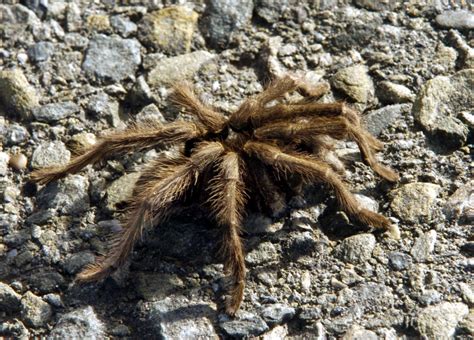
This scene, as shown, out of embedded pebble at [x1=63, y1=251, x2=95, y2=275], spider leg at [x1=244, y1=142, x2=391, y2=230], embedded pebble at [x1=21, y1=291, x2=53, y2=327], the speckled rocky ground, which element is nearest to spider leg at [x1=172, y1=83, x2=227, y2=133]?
spider leg at [x1=244, y1=142, x2=391, y2=230]

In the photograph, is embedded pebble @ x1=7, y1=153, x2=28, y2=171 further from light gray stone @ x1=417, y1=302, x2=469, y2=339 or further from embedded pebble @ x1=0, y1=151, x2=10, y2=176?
light gray stone @ x1=417, y1=302, x2=469, y2=339

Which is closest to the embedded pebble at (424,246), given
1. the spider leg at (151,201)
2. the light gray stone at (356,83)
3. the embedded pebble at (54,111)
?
the light gray stone at (356,83)

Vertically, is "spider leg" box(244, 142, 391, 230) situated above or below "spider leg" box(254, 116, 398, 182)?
below

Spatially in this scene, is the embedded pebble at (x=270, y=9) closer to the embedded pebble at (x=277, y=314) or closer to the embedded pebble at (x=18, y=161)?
the embedded pebble at (x=18, y=161)

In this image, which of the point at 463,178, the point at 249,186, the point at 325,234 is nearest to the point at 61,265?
the point at 249,186

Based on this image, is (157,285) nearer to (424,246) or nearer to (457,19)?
(424,246)

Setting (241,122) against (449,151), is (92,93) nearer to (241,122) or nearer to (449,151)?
(241,122)

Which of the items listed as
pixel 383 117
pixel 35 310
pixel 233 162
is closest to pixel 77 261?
pixel 35 310
